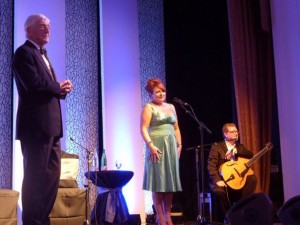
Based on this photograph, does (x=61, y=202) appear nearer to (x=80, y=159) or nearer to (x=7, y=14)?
(x=80, y=159)

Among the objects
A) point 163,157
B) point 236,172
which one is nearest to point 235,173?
point 236,172

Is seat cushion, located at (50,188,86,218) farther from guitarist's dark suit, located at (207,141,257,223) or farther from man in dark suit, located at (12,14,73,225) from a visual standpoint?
man in dark suit, located at (12,14,73,225)

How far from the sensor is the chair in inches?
175

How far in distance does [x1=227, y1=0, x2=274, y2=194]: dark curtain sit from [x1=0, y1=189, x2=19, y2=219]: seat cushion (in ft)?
9.91

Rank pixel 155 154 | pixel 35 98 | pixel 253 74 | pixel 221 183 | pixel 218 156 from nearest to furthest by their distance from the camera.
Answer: pixel 35 98 < pixel 155 154 < pixel 221 183 < pixel 218 156 < pixel 253 74

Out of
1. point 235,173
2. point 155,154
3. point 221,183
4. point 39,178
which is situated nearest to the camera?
point 39,178

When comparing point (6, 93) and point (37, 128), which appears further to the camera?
point (6, 93)

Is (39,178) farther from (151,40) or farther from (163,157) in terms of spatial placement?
(151,40)

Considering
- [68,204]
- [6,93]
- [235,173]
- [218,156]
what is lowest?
[68,204]

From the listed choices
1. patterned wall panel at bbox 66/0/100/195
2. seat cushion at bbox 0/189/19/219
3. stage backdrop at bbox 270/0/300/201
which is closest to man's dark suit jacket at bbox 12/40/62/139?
seat cushion at bbox 0/189/19/219

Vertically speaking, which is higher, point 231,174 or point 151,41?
point 151,41

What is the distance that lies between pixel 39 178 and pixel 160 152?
1.77m

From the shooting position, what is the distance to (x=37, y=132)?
2.80 m

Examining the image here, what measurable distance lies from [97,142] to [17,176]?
1.29m
